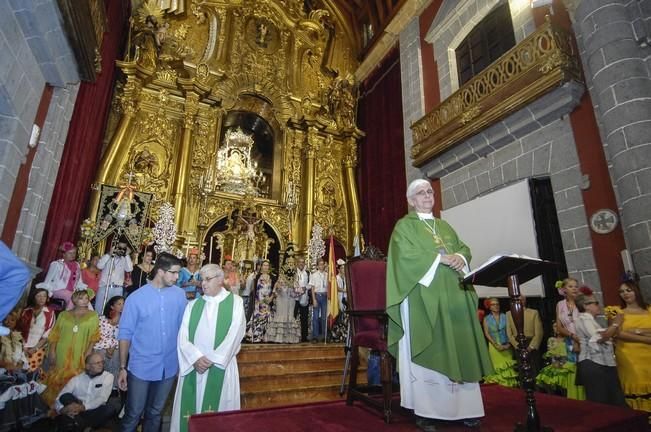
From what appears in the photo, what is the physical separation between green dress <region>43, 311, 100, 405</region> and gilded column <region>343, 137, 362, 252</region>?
691cm

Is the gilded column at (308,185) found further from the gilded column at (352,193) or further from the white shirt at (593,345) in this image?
the white shirt at (593,345)

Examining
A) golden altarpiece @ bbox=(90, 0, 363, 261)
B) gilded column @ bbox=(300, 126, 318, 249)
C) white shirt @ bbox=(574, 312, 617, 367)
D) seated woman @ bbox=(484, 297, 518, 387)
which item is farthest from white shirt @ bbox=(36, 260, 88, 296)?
white shirt @ bbox=(574, 312, 617, 367)

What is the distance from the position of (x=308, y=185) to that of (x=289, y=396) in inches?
257

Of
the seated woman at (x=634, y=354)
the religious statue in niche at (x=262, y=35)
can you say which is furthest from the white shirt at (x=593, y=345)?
the religious statue in niche at (x=262, y=35)

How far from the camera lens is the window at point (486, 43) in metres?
6.57

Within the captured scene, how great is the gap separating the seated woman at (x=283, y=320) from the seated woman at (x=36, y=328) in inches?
132

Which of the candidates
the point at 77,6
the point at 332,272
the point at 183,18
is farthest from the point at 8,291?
the point at 183,18

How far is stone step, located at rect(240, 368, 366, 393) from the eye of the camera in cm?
445

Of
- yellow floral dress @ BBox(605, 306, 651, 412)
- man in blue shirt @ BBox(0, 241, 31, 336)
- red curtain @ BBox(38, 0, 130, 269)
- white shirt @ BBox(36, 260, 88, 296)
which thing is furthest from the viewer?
red curtain @ BBox(38, 0, 130, 269)

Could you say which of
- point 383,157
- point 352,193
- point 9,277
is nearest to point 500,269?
point 9,277

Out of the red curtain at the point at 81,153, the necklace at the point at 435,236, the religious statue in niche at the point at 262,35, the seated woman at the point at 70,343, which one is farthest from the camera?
the religious statue in niche at the point at 262,35

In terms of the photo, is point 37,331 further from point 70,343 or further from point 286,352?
point 286,352

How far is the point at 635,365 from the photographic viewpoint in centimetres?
312

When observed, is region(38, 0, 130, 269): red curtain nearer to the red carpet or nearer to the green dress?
the green dress
